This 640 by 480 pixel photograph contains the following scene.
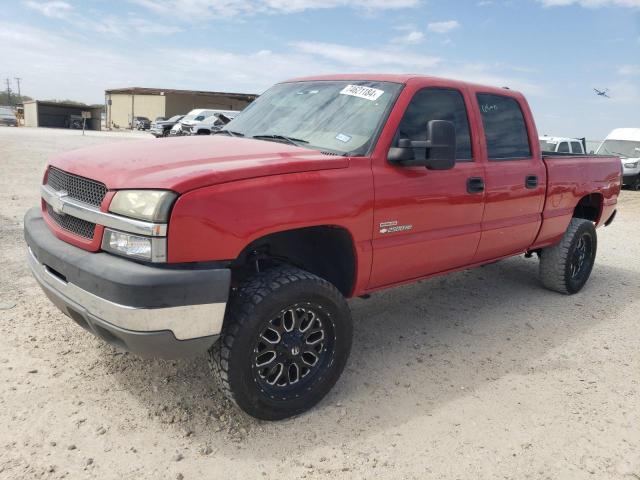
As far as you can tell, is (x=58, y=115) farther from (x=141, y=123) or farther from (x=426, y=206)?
(x=426, y=206)

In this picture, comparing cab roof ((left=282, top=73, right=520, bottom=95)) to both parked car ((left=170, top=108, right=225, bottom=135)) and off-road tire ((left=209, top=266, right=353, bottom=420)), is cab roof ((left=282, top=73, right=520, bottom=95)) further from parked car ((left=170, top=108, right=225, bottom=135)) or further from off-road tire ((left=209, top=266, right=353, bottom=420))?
parked car ((left=170, top=108, right=225, bottom=135))

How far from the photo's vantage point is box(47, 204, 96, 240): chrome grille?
8.68 feet

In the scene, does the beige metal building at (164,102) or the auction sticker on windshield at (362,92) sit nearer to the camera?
the auction sticker on windshield at (362,92)

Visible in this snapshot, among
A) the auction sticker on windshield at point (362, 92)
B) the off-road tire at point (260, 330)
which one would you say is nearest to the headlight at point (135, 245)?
the off-road tire at point (260, 330)

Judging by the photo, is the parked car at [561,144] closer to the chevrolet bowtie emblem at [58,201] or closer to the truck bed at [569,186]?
the truck bed at [569,186]

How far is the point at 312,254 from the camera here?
329cm

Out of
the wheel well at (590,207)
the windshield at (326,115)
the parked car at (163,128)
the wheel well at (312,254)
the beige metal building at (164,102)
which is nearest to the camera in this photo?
the wheel well at (312,254)

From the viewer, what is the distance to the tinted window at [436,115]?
11.3 feet

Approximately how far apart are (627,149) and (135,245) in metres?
18.9

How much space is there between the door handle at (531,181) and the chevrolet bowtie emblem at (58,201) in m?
3.44

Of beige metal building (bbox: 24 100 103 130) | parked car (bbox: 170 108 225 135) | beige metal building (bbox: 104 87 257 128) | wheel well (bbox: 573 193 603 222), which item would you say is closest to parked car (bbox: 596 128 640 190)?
wheel well (bbox: 573 193 603 222)

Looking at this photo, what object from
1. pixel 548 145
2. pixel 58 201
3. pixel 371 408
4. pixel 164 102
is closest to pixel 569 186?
pixel 371 408

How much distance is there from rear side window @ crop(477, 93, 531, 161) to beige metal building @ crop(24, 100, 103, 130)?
50119mm

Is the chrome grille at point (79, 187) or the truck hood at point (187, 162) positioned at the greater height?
the truck hood at point (187, 162)
